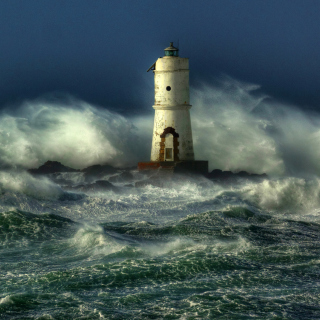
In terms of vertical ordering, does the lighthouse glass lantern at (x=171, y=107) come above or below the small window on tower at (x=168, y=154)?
above

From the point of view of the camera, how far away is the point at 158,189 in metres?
23.8

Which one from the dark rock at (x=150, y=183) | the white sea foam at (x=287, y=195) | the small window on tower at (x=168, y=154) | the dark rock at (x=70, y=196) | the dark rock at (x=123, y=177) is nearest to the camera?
the dark rock at (x=70, y=196)

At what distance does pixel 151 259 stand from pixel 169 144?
1358 cm

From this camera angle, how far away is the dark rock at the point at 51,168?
29.0m

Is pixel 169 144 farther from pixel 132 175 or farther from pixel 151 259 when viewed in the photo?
pixel 151 259

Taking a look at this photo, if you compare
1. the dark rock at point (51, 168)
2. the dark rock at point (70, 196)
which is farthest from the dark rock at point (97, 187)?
the dark rock at point (51, 168)

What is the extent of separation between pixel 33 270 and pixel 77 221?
5057 millimetres

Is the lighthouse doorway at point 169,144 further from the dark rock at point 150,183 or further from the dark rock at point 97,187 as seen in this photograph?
the dark rock at point 97,187

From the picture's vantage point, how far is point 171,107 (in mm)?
24531

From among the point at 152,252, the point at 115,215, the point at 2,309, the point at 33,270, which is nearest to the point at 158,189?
the point at 115,215

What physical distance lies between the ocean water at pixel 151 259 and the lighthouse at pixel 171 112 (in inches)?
202

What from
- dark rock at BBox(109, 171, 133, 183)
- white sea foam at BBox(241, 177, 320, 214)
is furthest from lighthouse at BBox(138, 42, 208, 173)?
white sea foam at BBox(241, 177, 320, 214)

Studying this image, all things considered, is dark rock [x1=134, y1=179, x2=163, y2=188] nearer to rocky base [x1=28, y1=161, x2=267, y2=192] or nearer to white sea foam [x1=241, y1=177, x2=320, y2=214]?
rocky base [x1=28, y1=161, x2=267, y2=192]

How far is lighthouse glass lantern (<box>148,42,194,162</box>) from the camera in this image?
24.5 meters
